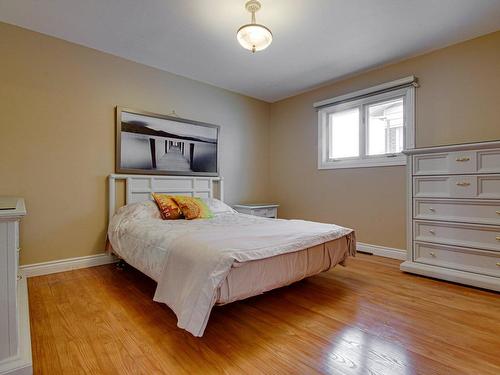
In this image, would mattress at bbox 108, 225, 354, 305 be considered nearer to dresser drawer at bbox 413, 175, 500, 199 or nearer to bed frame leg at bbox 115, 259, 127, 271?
→ bed frame leg at bbox 115, 259, 127, 271

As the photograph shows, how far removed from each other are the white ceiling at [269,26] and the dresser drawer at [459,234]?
1920 mm

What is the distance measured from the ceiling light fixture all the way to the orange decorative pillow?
1.78m

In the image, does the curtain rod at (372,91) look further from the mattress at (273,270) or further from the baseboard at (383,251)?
the mattress at (273,270)

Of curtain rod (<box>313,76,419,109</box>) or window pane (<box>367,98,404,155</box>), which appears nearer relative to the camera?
curtain rod (<box>313,76,419,109</box>)

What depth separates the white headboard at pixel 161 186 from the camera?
3066 millimetres

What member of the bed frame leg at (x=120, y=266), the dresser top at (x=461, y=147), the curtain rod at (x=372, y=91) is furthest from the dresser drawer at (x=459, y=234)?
the bed frame leg at (x=120, y=266)

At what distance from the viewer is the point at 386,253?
3387 mm

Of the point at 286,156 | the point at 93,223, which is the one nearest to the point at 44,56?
the point at 93,223

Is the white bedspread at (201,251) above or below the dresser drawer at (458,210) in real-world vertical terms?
below

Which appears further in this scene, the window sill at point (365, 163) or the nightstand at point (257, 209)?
the nightstand at point (257, 209)

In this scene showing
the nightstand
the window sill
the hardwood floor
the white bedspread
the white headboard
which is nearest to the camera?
the hardwood floor

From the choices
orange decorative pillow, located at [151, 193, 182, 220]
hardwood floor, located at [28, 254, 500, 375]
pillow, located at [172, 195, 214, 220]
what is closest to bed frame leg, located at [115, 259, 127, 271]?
hardwood floor, located at [28, 254, 500, 375]

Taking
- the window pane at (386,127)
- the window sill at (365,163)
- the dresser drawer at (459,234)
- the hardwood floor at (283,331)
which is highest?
the window pane at (386,127)

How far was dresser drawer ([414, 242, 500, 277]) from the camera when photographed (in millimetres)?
2277
